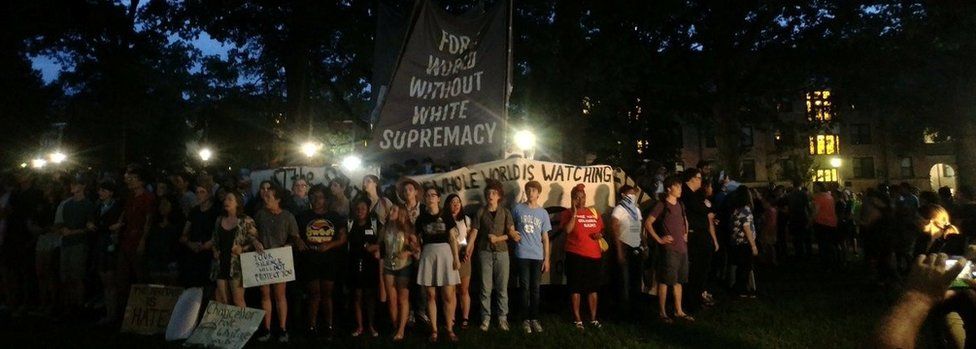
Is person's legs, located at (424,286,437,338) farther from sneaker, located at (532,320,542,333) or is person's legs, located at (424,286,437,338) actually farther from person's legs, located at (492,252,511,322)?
sneaker, located at (532,320,542,333)

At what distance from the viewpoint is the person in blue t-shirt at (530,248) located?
7973 millimetres

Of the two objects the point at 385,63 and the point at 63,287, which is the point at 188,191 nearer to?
the point at 63,287

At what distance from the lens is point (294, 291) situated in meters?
8.54

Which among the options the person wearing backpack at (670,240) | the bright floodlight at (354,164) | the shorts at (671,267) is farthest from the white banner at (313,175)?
the shorts at (671,267)

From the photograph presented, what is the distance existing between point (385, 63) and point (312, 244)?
231 inches

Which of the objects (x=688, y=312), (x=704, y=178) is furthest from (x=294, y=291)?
(x=704, y=178)

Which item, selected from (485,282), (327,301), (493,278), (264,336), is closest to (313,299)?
(327,301)

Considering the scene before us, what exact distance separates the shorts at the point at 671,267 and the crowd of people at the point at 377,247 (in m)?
0.01

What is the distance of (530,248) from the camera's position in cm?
796

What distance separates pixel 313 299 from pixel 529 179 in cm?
320

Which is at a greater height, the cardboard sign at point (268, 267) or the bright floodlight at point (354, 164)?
the bright floodlight at point (354, 164)

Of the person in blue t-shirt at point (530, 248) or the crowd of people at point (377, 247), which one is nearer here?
the crowd of people at point (377, 247)

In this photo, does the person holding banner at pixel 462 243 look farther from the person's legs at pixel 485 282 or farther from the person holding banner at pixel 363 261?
the person holding banner at pixel 363 261

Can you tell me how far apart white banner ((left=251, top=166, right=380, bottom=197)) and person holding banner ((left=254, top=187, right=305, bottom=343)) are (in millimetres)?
2194
